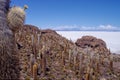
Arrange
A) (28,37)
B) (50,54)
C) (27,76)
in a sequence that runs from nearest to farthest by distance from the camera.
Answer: (27,76), (50,54), (28,37)

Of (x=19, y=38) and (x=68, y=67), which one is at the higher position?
(x=19, y=38)

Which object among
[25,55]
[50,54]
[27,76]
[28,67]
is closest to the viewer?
[27,76]

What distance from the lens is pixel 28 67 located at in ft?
50.2

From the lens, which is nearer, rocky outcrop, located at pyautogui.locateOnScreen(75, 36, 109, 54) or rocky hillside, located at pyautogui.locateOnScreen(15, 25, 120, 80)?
rocky hillside, located at pyautogui.locateOnScreen(15, 25, 120, 80)

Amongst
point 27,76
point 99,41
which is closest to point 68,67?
point 27,76

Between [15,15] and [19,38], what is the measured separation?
39.9 ft

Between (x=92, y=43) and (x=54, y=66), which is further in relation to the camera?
(x=92, y=43)

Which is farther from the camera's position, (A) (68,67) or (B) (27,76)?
(A) (68,67)

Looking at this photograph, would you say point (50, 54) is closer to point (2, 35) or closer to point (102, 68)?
point (102, 68)

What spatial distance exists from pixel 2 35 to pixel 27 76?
5.80 meters

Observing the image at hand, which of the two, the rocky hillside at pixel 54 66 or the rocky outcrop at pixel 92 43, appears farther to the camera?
the rocky outcrop at pixel 92 43

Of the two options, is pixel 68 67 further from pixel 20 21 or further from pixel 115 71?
pixel 20 21

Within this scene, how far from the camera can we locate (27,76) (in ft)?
45.6

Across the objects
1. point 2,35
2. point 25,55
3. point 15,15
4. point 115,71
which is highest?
point 15,15
